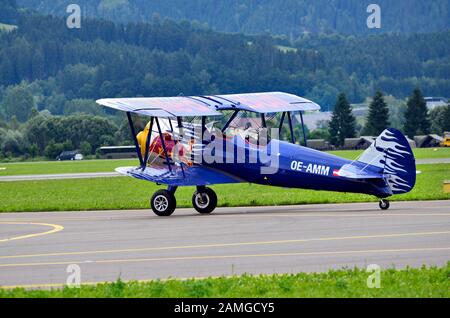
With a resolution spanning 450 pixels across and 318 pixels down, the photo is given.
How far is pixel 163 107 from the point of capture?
2767 cm

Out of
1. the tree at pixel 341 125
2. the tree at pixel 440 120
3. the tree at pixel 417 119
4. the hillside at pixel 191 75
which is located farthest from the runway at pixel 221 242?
the hillside at pixel 191 75

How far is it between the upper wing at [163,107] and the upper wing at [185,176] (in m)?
1.48

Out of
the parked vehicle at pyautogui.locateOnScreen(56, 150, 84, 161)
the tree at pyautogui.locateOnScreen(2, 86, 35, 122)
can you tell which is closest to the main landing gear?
the parked vehicle at pyautogui.locateOnScreen(56, 150, 84, 161)

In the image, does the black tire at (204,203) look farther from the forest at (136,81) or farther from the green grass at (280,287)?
the forest at (136,81)

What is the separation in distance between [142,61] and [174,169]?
143 metres

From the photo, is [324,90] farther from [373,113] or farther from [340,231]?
[340,231]

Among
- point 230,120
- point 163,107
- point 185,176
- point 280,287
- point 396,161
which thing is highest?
point 163,107

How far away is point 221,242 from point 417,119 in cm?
9317

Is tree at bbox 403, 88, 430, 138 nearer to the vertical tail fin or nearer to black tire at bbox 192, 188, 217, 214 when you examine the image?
black tire at bbox 192, 188, 217, 214

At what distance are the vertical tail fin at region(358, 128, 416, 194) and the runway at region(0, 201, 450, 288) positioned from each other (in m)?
0.70

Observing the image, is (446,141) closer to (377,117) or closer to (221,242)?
(377,117)

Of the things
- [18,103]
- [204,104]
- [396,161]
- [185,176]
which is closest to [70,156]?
[18,103]

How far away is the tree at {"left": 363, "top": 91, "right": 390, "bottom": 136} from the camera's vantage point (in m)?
112
